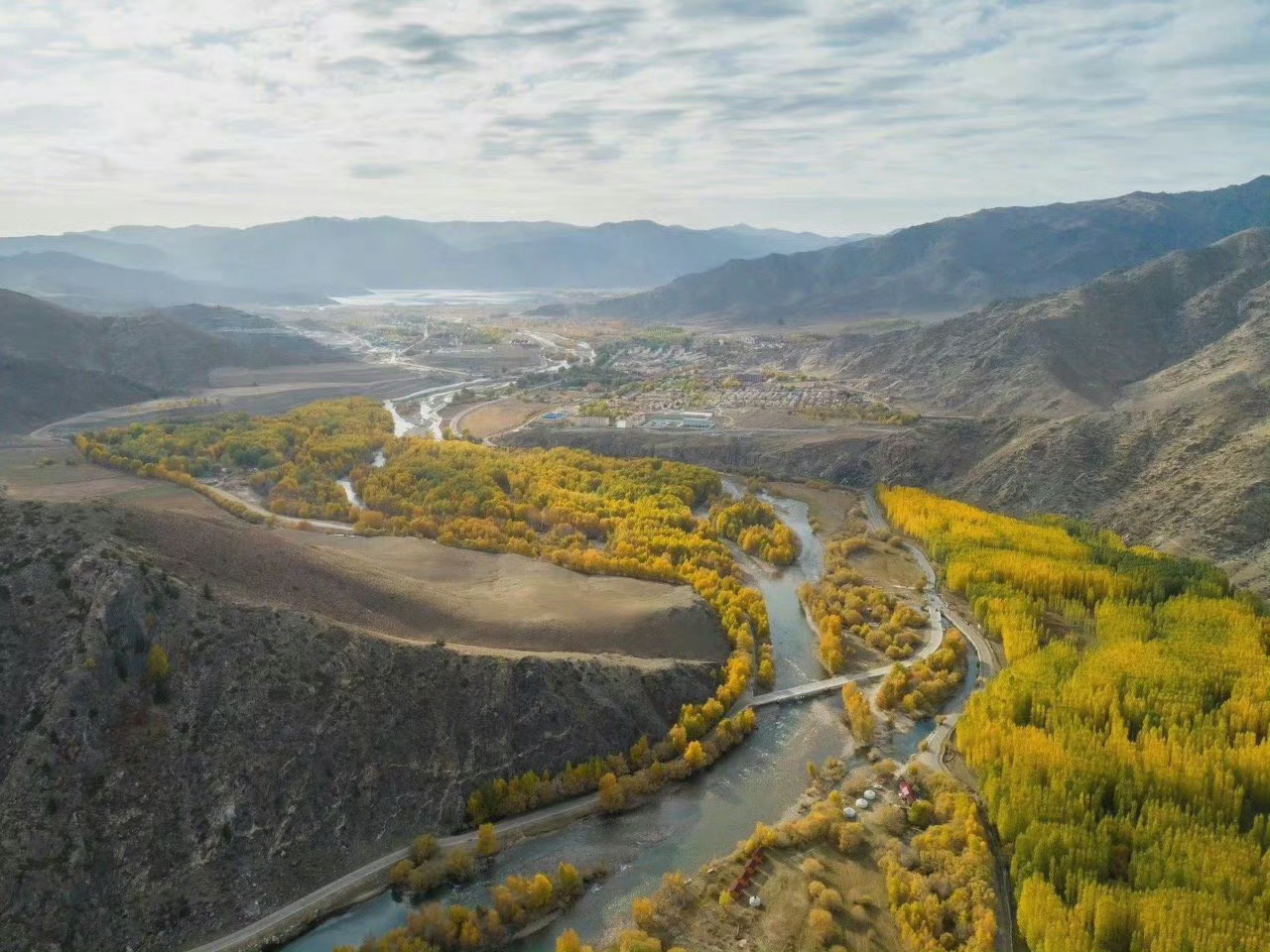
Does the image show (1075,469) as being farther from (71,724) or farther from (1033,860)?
(71,724)

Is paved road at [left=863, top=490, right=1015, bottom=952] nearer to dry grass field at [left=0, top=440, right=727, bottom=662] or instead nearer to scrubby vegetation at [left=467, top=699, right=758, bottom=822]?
scrubby vegetation at [left=467, top=699, right=758, bottom=822]

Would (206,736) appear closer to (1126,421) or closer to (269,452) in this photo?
(269,452)

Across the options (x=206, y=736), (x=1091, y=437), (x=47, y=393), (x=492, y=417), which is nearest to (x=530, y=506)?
(x=206, y=736)

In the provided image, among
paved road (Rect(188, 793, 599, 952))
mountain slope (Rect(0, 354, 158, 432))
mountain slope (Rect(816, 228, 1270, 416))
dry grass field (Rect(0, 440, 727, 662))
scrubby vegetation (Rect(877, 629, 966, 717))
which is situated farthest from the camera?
mountain slope (Rect(0, 354, 158, 432))

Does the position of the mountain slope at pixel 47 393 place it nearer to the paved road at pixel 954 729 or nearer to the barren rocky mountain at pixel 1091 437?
the barren rocky mountain at pixel 1091 437

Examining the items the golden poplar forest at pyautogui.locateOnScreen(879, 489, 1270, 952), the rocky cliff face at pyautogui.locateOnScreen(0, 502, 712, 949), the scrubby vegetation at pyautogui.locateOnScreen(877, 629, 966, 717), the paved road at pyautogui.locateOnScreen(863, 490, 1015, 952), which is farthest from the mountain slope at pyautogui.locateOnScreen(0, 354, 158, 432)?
the golden poplar forest at pyautogui.locateOnScreen(879, 489, 1270, 952)
